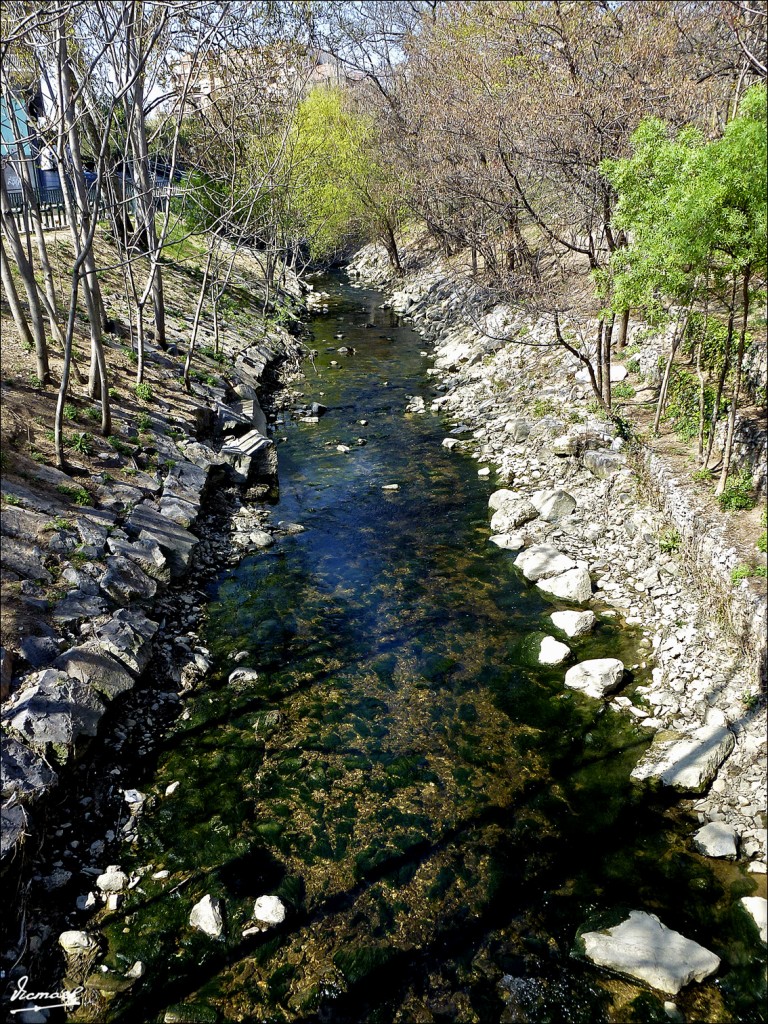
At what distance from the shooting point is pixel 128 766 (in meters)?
7.80

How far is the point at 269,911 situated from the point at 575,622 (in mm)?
5665

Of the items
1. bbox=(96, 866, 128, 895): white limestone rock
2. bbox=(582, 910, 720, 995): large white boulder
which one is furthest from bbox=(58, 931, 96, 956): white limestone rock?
bbox=(582, 910, 720, 995): large white boulder

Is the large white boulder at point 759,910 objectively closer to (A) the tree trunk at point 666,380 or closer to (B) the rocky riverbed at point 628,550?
(B) the rocky riverbed at point 628,550

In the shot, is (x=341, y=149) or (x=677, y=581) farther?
(x=341, y=149)

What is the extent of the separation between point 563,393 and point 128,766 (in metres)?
12.9

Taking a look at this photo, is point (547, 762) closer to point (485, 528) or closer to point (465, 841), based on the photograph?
point (465, 841)

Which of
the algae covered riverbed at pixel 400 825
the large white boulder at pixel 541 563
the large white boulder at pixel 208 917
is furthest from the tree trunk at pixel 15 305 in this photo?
the large white boulder at pixel 208 917

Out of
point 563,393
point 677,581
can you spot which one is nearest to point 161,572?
point 677,581

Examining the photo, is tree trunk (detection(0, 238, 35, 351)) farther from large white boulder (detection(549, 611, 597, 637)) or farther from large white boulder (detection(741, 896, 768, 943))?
large white boulder (detection(741, 896, 768, 943))

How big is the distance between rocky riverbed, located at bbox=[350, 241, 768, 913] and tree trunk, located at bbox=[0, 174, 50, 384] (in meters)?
9.00

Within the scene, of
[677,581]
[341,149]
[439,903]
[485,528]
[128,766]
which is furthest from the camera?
[341,149]

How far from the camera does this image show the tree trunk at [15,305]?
12852 mm

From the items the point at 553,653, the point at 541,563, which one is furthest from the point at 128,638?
the point at 541,563

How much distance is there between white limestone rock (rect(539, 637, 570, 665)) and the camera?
9.45 m
